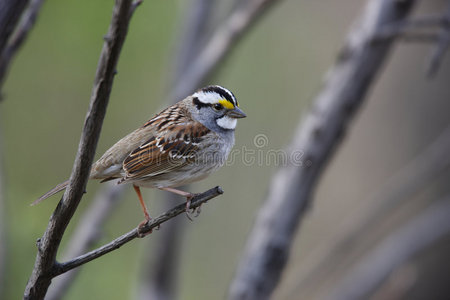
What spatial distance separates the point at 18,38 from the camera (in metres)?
3.32

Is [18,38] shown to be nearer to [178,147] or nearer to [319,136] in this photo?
[178,147]

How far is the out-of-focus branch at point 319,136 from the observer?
5.21 meters

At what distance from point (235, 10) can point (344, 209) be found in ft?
10.8

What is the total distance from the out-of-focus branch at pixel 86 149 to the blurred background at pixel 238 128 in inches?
130

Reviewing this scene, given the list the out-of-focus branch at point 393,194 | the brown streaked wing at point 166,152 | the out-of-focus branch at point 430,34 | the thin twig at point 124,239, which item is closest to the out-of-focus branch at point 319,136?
the out-of-focus branch at point 430,34

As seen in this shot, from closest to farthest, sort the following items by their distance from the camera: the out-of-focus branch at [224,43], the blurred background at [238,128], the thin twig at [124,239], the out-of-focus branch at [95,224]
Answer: the thin twig at [124,239] < the out-of-focus branch at [95,224] < the out-of-focus branch at [224,43] < the blurred background at [238,128]

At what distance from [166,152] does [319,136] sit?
2.40 m

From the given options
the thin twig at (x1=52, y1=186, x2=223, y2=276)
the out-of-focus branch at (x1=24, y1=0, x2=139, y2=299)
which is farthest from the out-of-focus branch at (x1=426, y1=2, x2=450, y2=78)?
the out-of-focus branch at (x1=24, y1=0, x2=139, y2=299)

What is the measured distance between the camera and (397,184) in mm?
6172

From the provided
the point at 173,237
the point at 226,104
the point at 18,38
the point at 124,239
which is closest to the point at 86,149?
the point at 124,239

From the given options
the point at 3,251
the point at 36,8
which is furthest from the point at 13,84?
the point at 36,8

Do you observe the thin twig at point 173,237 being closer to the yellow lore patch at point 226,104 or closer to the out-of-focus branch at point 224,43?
the out-of-focus branch at point 224,43

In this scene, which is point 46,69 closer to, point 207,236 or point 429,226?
point 207,236

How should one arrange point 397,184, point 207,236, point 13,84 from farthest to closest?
point 207,236
point 13,84
point 397,184
